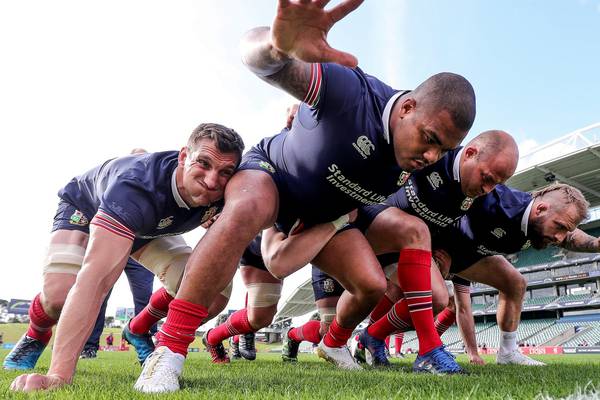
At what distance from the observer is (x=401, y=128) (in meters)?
2.54

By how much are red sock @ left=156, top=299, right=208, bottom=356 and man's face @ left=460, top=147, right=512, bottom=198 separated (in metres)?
2.24

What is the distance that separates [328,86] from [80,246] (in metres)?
2.53

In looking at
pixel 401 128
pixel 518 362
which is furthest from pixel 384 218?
pixel 518 362

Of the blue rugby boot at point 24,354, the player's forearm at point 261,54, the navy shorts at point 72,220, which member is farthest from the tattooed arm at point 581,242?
the blue rugby boot at point 24,354

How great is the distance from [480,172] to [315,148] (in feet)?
4.78

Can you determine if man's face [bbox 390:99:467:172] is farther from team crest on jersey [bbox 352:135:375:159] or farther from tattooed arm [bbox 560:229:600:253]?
tattooed arm [bbox 560:229:600:253]

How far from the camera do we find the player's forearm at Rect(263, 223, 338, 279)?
345 centimetres

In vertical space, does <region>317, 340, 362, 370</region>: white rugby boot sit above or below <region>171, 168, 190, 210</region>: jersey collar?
below

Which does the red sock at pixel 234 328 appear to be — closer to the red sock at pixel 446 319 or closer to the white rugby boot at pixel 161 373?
the red sock at pixel 446 319

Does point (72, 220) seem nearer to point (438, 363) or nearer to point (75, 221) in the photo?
point (75, 221)

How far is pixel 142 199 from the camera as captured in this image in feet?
9.21

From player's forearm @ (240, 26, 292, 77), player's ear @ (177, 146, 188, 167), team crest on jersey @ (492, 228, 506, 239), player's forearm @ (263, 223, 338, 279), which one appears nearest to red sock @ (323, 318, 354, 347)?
player's forearm @ (263, 223, 338, 279)

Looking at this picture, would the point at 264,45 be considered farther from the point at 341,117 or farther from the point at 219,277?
the point at 219,277

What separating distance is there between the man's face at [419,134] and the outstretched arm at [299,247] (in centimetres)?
102
